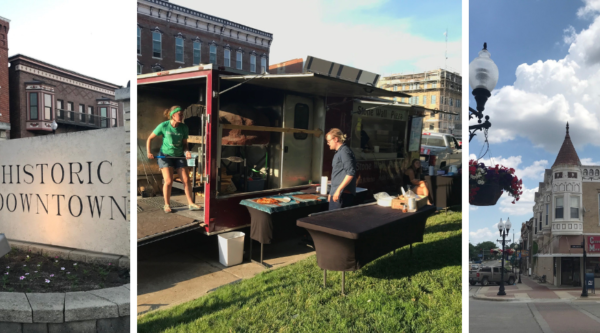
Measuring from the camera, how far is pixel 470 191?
2314 millimetres

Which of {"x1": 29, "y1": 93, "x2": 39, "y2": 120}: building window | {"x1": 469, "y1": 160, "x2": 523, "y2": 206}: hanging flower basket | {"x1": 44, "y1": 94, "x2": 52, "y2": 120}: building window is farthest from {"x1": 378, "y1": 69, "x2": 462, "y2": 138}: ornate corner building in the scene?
{"x1": 29, "y1": 93, "x2": 39, "y2": 120}: building window

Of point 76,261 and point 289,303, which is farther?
point 76,261

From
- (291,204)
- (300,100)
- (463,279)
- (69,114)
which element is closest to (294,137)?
(300,100)

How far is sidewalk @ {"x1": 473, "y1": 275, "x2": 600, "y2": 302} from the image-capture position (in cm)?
229

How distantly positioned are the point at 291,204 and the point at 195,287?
Answer: 1144mm

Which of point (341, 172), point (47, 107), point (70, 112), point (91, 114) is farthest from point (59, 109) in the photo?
point (341, 172)

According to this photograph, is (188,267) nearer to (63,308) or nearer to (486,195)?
(63,308)

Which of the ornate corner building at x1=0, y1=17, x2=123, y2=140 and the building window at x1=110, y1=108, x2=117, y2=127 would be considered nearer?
the building window at x1=110, y1=108, x2=117, y2=127

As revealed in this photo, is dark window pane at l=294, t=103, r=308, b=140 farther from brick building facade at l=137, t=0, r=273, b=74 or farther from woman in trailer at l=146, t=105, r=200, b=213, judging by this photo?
brick building facade at l=137, t=0, r=273, b=74

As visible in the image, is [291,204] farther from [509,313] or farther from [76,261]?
[76,261]

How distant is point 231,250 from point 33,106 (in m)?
3.97

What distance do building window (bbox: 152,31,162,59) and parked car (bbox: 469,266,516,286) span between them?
1255cm

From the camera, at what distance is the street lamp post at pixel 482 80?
218cm

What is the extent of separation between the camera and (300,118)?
14.1 feet
